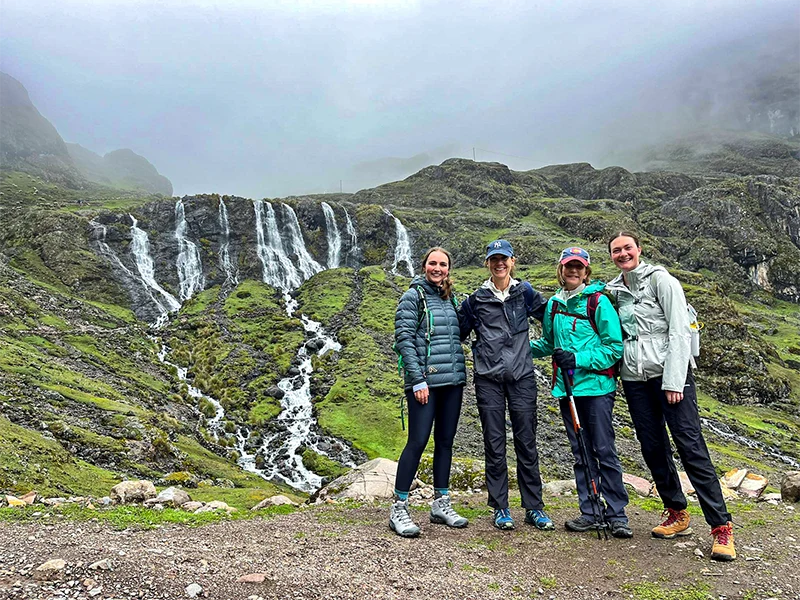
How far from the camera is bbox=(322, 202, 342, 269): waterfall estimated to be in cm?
10969

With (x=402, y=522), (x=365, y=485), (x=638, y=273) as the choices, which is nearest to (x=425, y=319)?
(x=402, y=522)

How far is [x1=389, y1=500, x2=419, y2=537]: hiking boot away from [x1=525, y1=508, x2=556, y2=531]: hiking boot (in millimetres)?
2182

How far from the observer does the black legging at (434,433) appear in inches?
324

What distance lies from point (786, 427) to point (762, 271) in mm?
120741

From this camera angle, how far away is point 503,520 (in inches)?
324

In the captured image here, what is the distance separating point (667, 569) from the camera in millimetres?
6324

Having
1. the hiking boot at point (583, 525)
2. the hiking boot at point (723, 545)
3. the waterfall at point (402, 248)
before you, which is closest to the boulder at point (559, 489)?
the hiking boot at point (583, 525)

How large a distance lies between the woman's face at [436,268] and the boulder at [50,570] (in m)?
6.57

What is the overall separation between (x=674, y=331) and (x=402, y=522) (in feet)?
18.1

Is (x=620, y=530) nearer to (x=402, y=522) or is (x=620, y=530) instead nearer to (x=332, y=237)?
(x=402, y=522)

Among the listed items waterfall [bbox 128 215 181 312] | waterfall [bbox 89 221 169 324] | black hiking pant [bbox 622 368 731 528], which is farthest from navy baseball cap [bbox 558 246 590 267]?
waterfall [bbox 128 215 181 312]

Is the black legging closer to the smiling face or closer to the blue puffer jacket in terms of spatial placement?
the blue puffer jacket

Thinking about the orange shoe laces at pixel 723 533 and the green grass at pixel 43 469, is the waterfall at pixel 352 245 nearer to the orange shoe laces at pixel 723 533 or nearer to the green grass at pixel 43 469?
the green grass at pixel 43 469

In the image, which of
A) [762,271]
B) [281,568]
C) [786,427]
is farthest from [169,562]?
[762,271]
